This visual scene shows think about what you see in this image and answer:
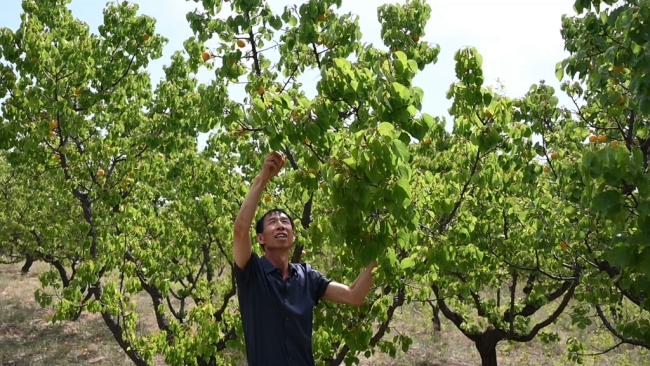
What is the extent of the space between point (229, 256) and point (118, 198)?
172 cm

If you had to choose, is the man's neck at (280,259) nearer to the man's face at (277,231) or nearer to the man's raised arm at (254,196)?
the man's face at (277,231)

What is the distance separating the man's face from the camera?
316cm

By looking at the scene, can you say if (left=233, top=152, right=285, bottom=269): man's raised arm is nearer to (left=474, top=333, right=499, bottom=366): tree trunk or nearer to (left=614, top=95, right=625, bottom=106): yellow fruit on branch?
(left=614, top=95, right=625, bottom=106): yellow fruit on branch

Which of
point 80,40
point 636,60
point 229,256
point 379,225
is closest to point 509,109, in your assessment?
point 636,60

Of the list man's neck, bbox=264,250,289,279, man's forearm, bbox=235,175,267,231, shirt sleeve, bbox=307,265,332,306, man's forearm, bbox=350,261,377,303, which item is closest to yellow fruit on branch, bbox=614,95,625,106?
man's forearm, bbox=350,261,377,303

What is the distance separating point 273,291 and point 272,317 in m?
0.14

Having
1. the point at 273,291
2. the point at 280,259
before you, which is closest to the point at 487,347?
the point at 280,259

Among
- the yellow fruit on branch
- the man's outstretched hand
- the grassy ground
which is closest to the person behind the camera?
the man's outstretched hand

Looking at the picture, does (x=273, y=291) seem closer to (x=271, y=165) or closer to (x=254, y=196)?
(x=254, y=196)

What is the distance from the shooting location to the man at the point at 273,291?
9.39 ft

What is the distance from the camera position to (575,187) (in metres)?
5.18

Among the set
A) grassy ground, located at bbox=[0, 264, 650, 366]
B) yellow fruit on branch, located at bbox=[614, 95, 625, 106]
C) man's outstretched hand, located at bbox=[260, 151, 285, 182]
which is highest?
yellow fruit on branch, located at bbox=[614, 95, 625, 106]

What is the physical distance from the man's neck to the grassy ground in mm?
11715

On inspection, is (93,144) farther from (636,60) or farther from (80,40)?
(636,60)
